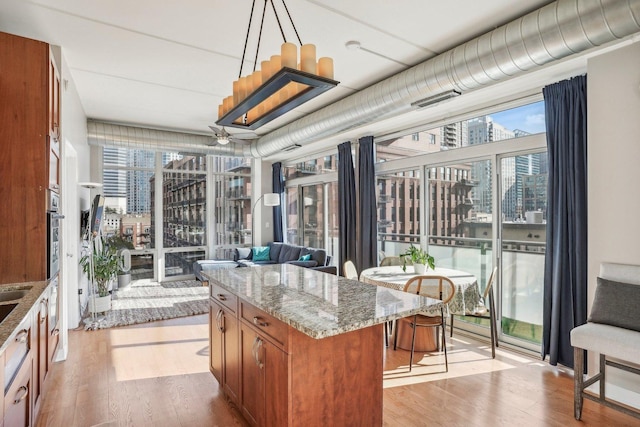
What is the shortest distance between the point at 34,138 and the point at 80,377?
2.17m

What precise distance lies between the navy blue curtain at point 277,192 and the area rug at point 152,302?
207 centimetres

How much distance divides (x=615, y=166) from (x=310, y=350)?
284cm

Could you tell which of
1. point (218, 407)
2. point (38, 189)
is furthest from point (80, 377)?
point (38, 189)

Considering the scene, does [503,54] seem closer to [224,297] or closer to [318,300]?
[318,300]

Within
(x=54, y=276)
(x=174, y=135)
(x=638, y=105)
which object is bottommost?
(x=54, y=276)

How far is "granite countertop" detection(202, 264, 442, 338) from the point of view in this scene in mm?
1766

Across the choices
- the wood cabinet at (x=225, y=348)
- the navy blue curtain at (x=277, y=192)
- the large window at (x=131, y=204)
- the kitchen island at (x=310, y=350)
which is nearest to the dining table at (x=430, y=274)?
the kitchen island at (x=310, y=350)

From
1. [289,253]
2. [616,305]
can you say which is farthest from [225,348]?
[289,253]

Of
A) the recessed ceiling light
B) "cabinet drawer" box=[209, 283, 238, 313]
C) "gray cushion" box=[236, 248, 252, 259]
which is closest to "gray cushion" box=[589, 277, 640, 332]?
"cabinet drawer" box=[209, 283, 238, 313]

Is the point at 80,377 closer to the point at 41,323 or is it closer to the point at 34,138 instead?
the point at 41,323

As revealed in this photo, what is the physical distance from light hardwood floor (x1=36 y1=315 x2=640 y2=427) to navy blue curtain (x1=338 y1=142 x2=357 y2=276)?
2500 mm

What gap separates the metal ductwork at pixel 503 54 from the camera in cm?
226

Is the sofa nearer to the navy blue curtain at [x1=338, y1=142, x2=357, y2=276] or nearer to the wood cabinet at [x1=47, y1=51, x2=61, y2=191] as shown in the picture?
the navy blue curtain at [x1=338, y1=142, x2=357, y2=276]

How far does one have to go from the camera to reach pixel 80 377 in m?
3.37
